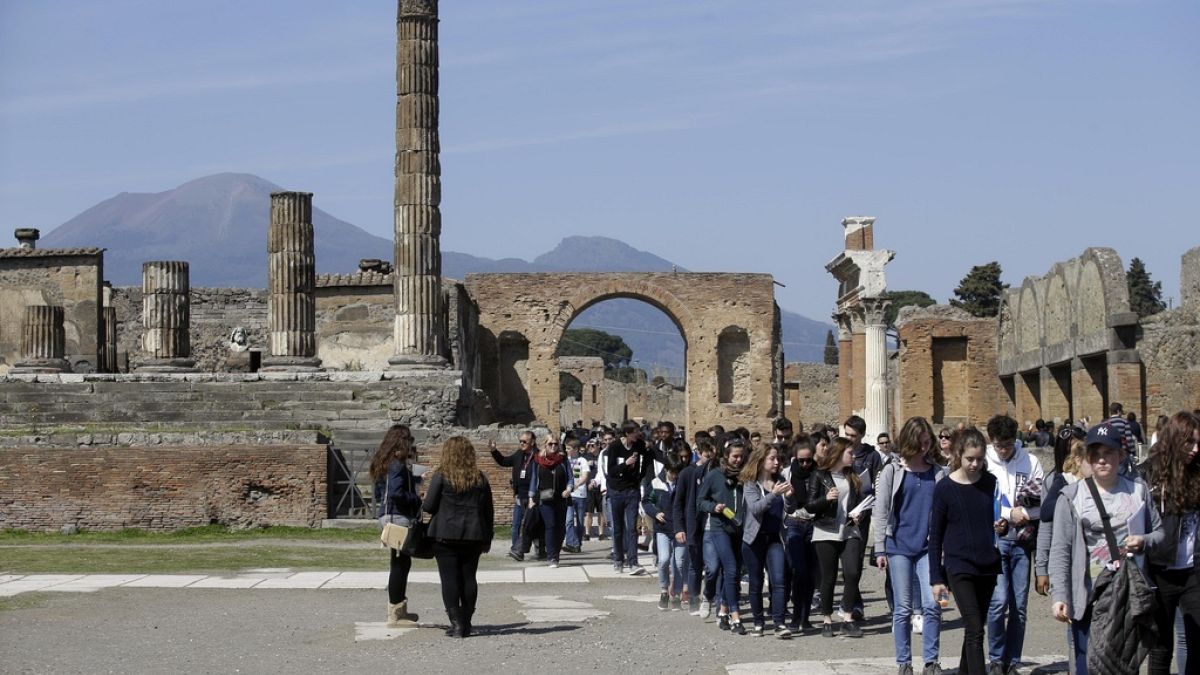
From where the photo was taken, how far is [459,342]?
136 ft

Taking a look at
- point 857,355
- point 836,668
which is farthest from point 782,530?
point 857,355

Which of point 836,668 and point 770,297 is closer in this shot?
point 836,668

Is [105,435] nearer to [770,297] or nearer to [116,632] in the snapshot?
[116,632]

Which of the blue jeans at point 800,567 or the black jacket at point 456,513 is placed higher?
the black jacket at point 456,513

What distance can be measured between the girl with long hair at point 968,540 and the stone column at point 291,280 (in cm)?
2231

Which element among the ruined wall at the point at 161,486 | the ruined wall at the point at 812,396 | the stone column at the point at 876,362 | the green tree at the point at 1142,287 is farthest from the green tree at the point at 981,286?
the ruined wall at the point at 161,486

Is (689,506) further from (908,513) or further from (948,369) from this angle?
(948,369)

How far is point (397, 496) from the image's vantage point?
11789 millimetres

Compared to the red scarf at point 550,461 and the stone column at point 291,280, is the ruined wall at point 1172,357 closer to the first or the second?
the stone column at point 291,280

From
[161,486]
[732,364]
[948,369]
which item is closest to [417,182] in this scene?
[161,486]

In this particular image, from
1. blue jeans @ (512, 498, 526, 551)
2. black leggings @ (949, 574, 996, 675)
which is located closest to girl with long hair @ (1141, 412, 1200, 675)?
black leggings @ (949, 574, 996, 675)

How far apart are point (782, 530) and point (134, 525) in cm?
1126

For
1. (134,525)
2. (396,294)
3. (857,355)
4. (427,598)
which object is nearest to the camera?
(427,598)

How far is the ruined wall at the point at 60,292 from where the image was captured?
36.5 meters
